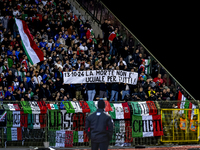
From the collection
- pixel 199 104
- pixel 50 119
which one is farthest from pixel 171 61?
pixel 50 119

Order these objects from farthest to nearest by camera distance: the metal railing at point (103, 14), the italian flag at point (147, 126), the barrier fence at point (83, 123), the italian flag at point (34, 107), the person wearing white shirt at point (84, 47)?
the metal railing at point (103, 14) → the person wearing white shirt at point (84, 47) → the italian flag at point (147, 126) → the italian flag at point (34, 107) → the barrier fence at point (83, 123)

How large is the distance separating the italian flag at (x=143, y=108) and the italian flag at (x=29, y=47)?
17.5 ft

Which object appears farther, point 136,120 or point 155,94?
point 155,94

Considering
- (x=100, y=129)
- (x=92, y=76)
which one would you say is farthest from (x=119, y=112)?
(x=100, y=129)

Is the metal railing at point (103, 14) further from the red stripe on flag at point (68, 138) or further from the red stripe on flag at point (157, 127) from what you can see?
the red stripe on flag at point (68, 138)

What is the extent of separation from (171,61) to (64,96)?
974 cm

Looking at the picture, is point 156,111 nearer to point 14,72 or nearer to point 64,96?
point 64,96

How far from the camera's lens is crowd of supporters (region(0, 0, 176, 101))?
1981 cm

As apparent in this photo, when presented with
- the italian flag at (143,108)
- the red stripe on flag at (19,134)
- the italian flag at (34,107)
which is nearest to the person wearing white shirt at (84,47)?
the italian flag at (143,108)

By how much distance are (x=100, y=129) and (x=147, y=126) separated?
296 inches

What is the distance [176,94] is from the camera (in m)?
22.2

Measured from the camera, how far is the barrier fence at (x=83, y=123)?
1623 cm

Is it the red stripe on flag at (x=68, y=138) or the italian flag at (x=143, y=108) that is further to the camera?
the italian flag at (x=143, y=108)

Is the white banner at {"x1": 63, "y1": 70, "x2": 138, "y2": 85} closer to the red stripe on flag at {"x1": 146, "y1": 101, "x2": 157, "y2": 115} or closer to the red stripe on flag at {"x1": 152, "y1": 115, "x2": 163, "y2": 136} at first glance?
the red stripe on flag at {"x1": 146, "y1": 101, "x2": 157, "y2": 115}
